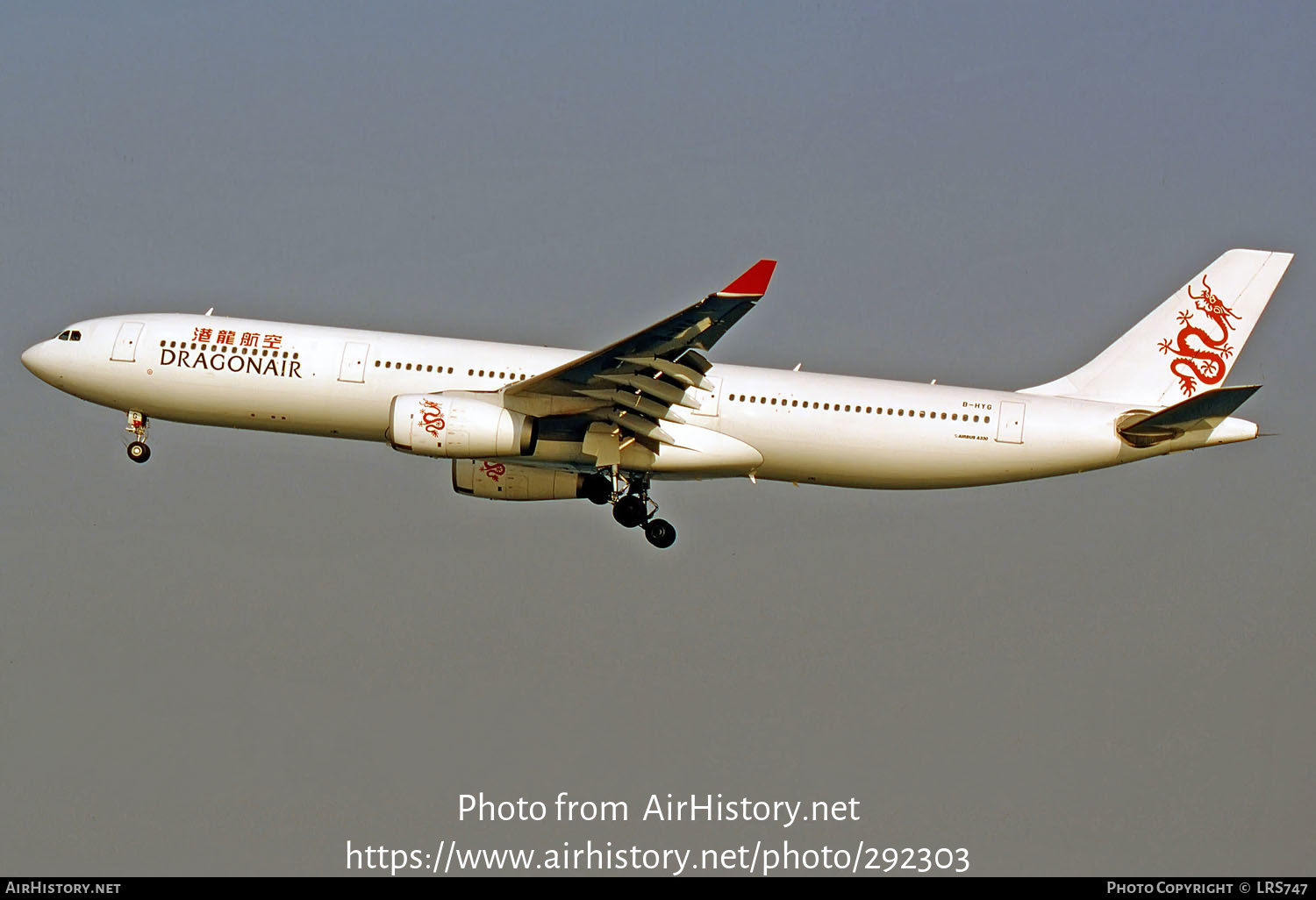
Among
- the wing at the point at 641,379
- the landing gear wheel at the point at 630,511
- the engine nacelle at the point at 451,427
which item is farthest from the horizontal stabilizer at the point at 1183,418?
the engine nacelle at the point at 451,427

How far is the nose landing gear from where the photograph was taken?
4062 cm

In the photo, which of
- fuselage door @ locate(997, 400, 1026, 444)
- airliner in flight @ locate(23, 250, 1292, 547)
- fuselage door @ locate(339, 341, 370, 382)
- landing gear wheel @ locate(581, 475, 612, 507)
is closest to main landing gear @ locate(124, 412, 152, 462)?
airliner in flight @ locate(23, 250, 1292, 547)

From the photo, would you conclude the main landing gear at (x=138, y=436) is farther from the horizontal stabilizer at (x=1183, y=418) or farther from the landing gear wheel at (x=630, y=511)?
the horizontal stabilizer at (x=1183, y=418)

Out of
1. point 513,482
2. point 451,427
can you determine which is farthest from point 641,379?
point 513,482

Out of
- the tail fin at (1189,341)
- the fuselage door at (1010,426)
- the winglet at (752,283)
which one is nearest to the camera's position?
the winglet at (752,283)

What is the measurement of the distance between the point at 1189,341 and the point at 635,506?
47.1 ft

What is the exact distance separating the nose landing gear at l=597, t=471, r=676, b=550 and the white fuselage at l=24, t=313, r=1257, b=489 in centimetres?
91

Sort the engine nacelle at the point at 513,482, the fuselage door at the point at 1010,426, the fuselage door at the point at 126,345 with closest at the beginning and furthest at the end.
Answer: the fuselage door at the point at 1010,426 < the fuselage door at the point at 126,345 < the engine nacelle at the point at 513,482

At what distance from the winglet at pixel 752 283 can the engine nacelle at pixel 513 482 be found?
9456mm

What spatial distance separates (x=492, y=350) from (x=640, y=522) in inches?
217

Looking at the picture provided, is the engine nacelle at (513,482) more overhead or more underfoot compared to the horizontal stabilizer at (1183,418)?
more underfoot

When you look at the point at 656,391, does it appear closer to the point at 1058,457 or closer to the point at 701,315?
the point at 701,315

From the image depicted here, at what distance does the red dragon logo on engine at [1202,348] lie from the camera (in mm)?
41562

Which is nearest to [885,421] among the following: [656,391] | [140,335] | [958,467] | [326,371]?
[958,467]
